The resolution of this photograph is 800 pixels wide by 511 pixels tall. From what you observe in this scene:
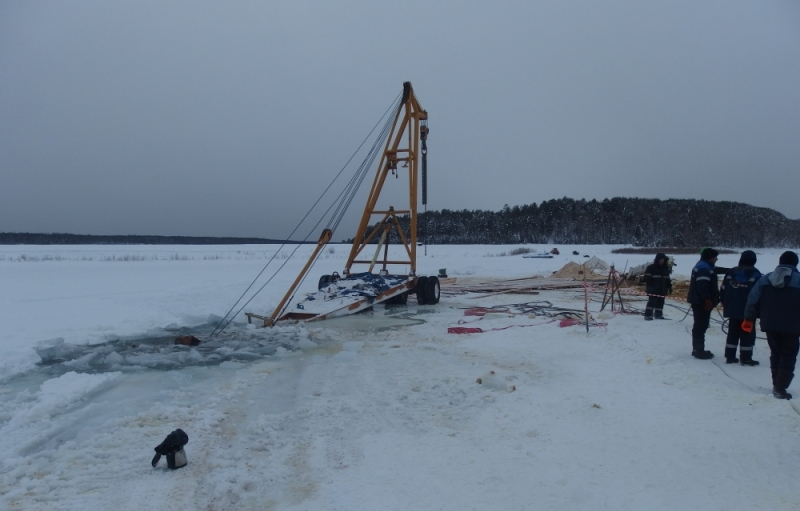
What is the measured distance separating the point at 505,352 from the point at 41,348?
7.67m

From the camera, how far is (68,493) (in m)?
3.82

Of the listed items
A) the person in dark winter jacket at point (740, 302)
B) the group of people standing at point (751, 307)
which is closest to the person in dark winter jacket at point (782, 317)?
the group of people standing at point (751, 307)

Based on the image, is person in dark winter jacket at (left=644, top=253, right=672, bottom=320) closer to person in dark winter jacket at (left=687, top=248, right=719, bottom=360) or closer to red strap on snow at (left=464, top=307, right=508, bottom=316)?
person in dark winter jacket at (left=687, top=248, right=719, bottom=360)

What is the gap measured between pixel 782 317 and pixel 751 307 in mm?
412

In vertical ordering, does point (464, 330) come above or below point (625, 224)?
below

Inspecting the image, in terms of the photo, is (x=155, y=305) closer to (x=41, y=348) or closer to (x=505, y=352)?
(x=41, y=348)

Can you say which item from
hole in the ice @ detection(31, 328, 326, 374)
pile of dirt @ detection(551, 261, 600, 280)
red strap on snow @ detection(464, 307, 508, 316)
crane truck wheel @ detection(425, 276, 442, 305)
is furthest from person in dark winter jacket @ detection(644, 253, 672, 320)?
pile of dirt @ detection(551, 261, 600, 280)

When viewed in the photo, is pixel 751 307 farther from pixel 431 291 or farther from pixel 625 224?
pixel 625 224

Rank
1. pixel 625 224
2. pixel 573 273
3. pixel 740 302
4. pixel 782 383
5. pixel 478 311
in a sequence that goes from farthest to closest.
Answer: pixel 625 224, pixel 573 273, pixel 478 311, pixel 740 302, pixel 782 383

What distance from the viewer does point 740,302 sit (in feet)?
21.4

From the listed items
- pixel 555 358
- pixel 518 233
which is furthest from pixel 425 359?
pixel 518 233

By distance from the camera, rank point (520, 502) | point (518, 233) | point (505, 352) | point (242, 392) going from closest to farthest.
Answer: point (520, 502) < point (242, 392) < point (505, 352) < point (518, 233)

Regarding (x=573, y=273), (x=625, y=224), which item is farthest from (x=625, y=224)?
(x=573, y=273)

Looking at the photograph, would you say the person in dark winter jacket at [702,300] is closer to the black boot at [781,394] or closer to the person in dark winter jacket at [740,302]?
the person in dark winter jacket at [740,302]
